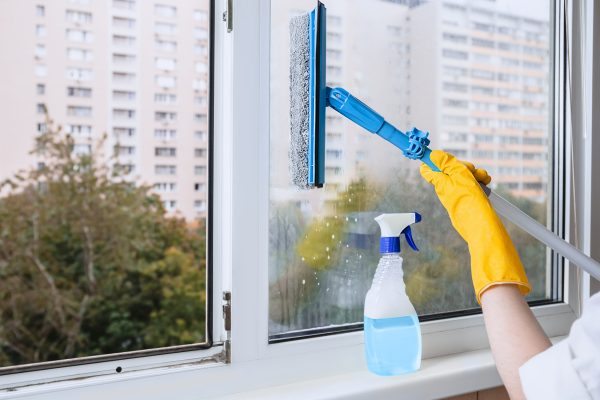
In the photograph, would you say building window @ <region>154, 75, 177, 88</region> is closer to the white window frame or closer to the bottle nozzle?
the white window frame

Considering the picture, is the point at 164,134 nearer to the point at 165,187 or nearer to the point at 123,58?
the point at 165,187

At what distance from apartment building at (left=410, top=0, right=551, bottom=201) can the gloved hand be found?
25cm

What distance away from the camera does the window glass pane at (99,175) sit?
2.49 metres

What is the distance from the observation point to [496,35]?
1206mm

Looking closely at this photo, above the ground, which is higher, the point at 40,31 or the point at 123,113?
the point at 40,31

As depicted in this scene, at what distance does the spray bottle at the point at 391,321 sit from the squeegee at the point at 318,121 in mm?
131

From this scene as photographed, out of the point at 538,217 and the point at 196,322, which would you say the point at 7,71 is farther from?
the point at 538,217

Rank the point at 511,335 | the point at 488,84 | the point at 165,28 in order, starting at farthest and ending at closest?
the point at 165,28, the point at 488,84, the point at 511,335

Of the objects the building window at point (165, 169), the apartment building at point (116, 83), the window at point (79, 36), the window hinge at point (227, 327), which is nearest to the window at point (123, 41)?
the apartment building at point (116, 83)

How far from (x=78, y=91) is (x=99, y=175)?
0.43 meters

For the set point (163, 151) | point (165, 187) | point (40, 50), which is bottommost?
point (165, 187)

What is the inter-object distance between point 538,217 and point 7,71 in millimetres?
2279

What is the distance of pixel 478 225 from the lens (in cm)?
79

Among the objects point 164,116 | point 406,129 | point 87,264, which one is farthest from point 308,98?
point 87,264
